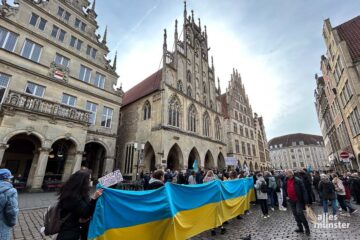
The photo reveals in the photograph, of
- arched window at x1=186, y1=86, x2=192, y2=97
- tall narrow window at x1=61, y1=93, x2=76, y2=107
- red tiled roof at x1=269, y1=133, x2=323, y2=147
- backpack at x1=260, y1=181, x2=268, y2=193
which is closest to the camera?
backpack at x1=260, y1=181, x2=268, y2=193

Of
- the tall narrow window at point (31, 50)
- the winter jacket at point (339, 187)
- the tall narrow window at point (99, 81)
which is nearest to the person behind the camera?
the winter jacket at point (339, 187)

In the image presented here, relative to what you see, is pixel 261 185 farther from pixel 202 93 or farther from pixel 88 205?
pixel 202 93

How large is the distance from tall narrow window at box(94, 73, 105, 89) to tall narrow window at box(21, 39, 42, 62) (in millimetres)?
4928

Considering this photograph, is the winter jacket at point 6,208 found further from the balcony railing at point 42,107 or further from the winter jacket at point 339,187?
the winter jacket at point 339,187

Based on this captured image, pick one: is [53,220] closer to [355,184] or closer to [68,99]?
[355,184]

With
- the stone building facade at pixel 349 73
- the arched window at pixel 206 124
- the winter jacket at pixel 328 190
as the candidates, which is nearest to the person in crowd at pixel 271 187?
the winter jacket at pixel 328 190

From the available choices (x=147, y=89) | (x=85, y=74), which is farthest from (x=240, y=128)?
(x=85, y=74)

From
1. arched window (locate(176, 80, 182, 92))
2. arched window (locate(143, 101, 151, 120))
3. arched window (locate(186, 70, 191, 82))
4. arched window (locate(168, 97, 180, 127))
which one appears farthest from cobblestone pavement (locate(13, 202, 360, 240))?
arched window (locate(186, 70, 191, 82))

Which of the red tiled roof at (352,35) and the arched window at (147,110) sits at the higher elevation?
the red tiled roof at (352,35)

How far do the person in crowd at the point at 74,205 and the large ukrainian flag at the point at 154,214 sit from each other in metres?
1.02

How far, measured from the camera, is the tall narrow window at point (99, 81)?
18.1 metres

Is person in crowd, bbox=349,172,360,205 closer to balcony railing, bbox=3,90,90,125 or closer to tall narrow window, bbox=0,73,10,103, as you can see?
balcony railing, bbox=3,90,90,125

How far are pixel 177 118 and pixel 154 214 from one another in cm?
1715

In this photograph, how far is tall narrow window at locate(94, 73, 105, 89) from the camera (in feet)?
59.4
